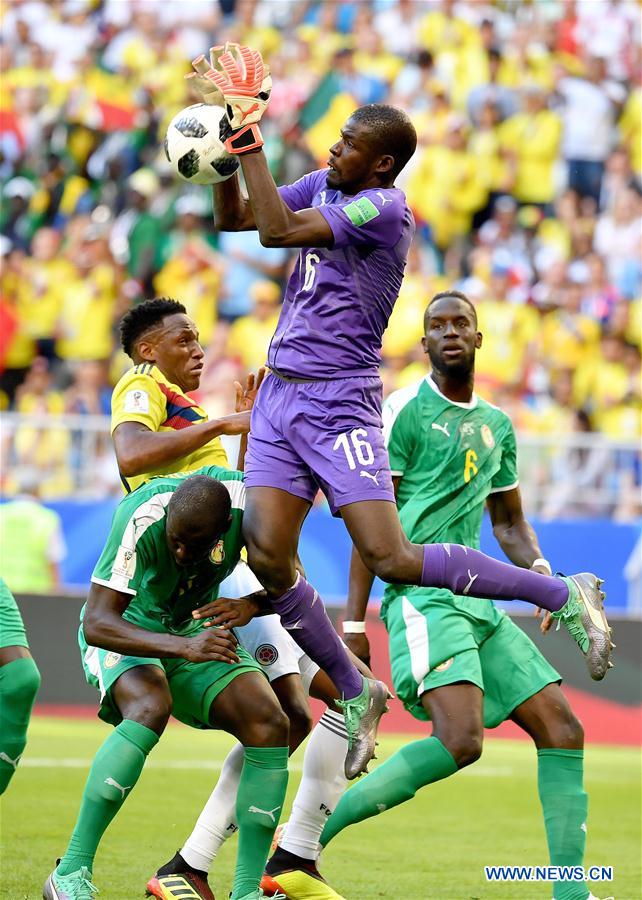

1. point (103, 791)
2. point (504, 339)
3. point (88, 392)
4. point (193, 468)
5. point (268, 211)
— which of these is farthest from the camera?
point (504, 339)

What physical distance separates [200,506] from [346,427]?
73 centimetres

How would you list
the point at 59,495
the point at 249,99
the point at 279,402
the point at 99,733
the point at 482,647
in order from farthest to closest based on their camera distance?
1. the point at 59,495
2. the point at 99,733
3. the point at 482,647
4. the point at 279,402
5. the point at 249,99

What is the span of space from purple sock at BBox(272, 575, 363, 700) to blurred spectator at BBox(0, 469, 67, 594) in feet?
23.3

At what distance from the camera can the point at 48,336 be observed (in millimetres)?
16766

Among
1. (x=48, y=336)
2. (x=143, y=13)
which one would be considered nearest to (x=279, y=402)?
(x=48, y=336)

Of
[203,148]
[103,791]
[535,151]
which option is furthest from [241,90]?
[535,151]

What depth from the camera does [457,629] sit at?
6078 millimetres

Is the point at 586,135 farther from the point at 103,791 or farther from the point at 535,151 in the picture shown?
the point at 103,791

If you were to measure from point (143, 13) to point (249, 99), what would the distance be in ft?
49.9

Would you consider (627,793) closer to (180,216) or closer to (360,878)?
(360,878)

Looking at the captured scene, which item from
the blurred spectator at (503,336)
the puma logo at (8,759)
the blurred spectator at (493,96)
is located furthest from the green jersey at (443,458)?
the blurred spectator at (493,96)

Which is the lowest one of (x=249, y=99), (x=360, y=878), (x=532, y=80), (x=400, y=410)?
(x=360, y=878)

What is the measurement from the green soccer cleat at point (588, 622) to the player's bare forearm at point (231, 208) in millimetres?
1990

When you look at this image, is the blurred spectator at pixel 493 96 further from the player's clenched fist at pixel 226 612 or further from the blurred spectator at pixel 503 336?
the player's clenched fist at pixel 226 612
